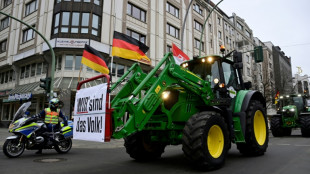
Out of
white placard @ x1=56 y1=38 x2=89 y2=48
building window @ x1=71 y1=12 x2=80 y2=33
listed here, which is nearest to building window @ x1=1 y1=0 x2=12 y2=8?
building window @ x1=71 y1=12 x2=80 y2=33

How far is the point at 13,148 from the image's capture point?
6.65 m

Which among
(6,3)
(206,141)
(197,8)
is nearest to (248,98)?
(206,141)

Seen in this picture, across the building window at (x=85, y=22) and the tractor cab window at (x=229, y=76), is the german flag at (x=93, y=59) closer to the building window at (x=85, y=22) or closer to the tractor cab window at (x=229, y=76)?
the tractor cab window at (x=229, y=76)

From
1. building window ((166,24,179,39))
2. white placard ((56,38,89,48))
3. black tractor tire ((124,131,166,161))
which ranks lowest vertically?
black tractor tire ((124,131,166,161))

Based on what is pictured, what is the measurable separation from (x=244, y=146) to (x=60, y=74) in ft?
56.7

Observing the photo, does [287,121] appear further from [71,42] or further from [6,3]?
[6,3]

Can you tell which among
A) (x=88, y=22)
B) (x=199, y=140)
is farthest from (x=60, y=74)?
(x=199, y=140)

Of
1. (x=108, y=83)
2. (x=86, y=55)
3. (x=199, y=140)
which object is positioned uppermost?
(x=86, y=55)

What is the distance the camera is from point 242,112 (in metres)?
5.57

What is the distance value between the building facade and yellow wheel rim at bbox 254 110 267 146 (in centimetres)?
1521

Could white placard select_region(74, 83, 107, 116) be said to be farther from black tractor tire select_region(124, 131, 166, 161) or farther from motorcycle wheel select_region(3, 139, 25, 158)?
motorcycle wheel select_region(3, 139, 25, 158)

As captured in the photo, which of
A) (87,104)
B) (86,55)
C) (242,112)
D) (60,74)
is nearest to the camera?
(87,104)

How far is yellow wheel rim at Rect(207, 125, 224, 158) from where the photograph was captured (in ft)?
15.3

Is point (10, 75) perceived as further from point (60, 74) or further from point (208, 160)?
point (208, 160)
